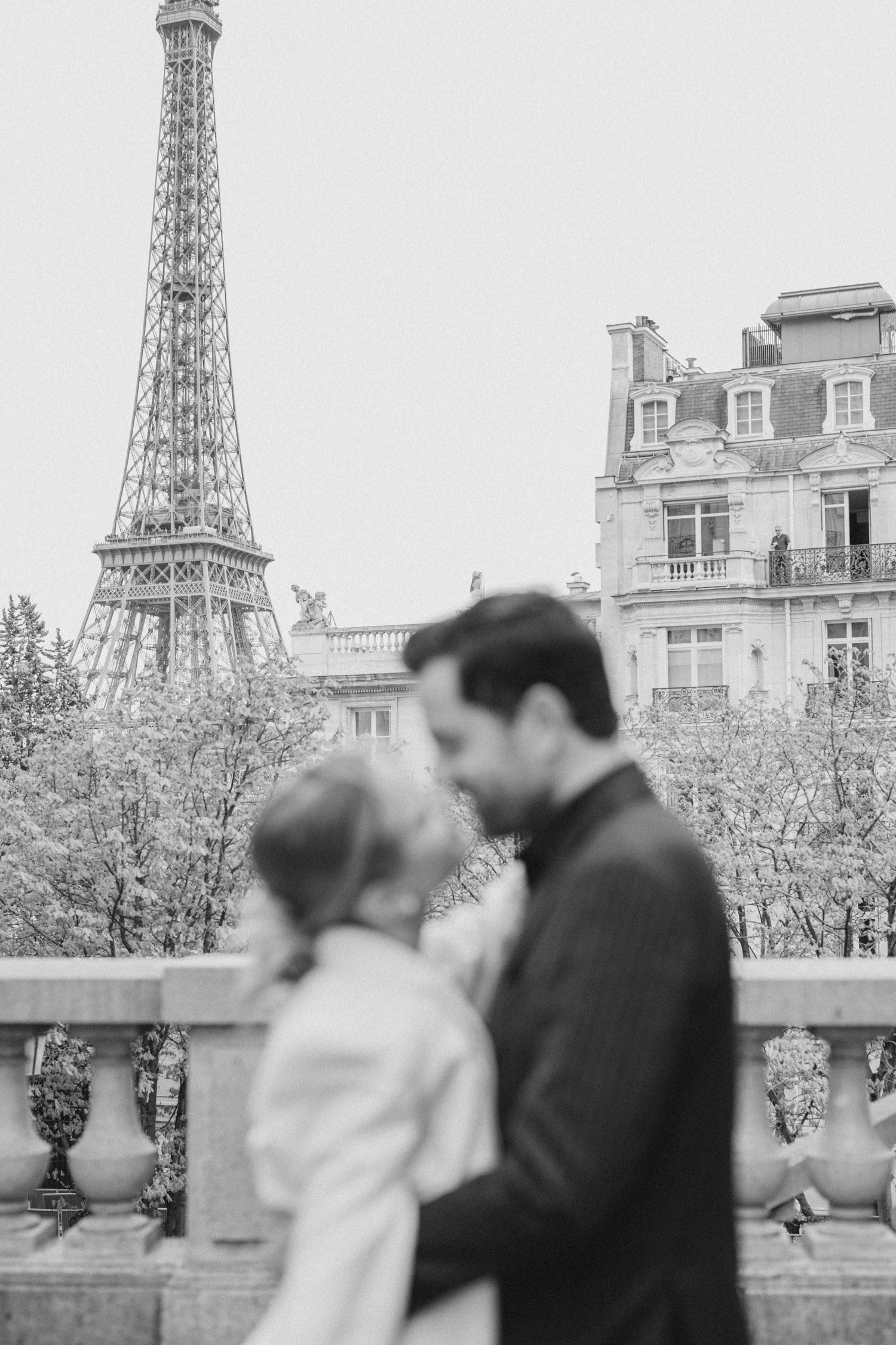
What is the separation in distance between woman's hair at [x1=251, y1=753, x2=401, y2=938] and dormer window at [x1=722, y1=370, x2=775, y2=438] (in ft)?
147

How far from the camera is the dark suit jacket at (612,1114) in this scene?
2348 mm

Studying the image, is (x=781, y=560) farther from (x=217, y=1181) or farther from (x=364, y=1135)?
(x=364, y=1135)

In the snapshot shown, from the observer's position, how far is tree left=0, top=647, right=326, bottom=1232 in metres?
27.4

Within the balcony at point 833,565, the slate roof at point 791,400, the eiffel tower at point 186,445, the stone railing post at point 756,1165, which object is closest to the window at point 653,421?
the slate roof at point 791,400

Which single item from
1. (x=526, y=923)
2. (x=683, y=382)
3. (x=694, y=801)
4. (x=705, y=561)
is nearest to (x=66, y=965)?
(x=526, y=923)

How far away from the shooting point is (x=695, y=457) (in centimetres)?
4475

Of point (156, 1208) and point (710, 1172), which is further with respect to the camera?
point (156, 1208)

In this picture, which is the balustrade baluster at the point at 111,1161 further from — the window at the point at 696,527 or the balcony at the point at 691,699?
the window at the point at 696,527

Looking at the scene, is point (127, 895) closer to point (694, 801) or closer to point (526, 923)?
point (694, 801)

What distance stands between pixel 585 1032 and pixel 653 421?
45.4m

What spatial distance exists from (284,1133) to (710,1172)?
66cm

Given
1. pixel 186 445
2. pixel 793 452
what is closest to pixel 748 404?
pixel 793 452

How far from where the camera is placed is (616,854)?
2449mm

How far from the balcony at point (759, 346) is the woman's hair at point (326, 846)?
170 feet
